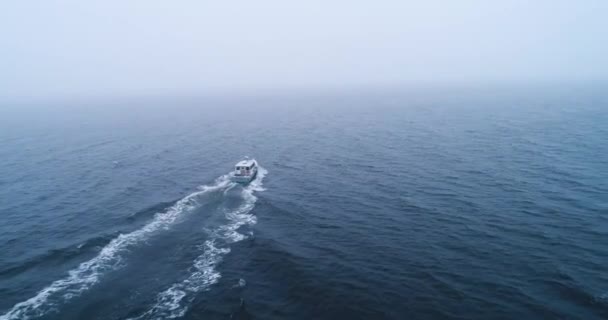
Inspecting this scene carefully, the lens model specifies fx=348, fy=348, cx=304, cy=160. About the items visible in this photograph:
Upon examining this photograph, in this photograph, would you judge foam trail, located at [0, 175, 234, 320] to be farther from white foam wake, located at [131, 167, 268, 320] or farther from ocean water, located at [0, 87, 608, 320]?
white foam wake, located at [131, 167, 268, 320]

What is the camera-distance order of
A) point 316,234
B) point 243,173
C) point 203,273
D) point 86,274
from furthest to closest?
1. point 243,173
2. point 316,234
3. point 203,273
4. point 86,274

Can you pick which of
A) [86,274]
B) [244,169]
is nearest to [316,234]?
[244,169]

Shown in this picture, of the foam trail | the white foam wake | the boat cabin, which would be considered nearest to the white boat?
the boat cabin

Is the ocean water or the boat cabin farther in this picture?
the boat cabin

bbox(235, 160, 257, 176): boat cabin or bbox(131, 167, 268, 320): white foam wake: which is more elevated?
bbox(235, 160, 257, 176): boat cabin

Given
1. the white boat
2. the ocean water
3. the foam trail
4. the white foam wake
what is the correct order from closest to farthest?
the white foam wake → the foam trail → the ocean water → the white boat

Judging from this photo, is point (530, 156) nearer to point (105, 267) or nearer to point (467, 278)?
point (467, 278)

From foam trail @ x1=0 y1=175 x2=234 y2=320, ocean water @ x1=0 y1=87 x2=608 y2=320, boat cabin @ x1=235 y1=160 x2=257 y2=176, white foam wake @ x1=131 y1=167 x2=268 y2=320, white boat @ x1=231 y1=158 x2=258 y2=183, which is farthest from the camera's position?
boat cabin @ x1=235 y1=160 x2=257 y2=176

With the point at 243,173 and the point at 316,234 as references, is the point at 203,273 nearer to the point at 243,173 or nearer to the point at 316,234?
the point at 316,234
